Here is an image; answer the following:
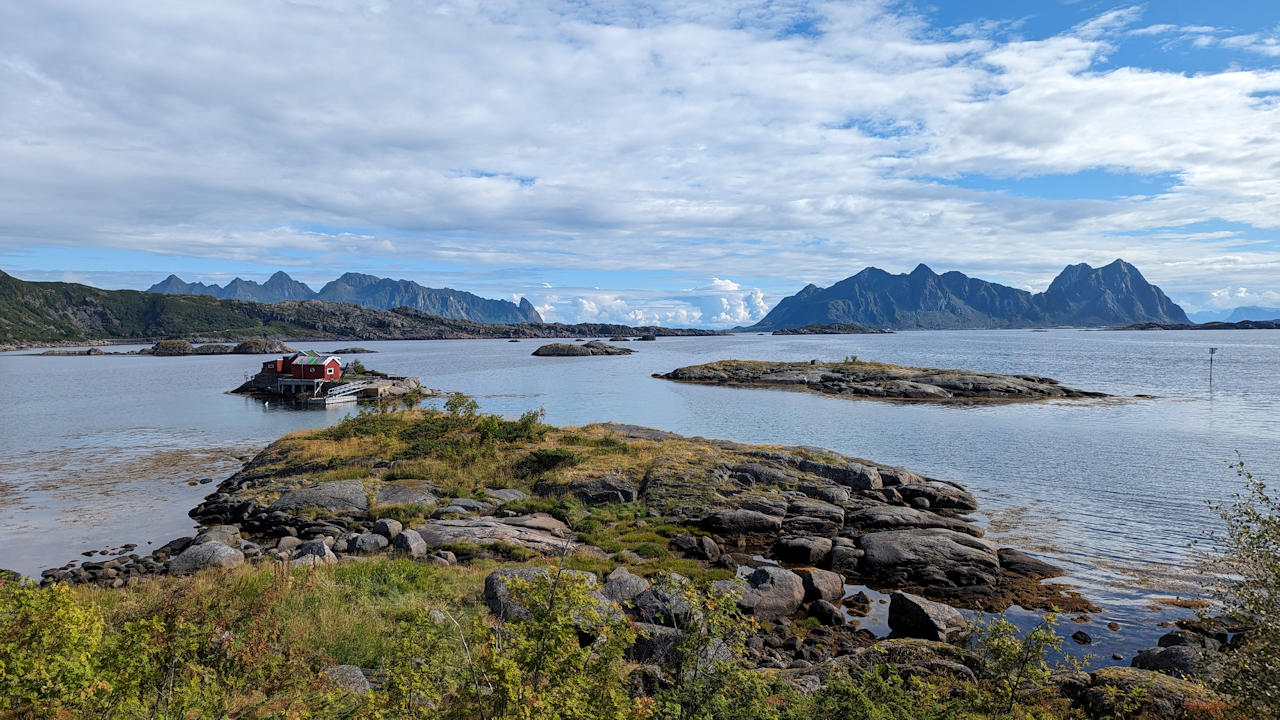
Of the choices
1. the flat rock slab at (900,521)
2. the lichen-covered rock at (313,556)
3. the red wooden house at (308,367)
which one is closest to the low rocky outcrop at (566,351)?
the red wooden house at (308,367)

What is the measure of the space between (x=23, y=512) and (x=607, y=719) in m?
39.9

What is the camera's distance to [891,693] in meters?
10.8

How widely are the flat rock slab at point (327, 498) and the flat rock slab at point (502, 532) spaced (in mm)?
6119

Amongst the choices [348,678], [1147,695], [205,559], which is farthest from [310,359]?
[1147,695]

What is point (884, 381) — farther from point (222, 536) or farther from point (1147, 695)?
point (222, 536)

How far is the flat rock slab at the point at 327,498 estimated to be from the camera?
2989cm

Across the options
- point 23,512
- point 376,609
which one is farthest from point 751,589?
point 23,512

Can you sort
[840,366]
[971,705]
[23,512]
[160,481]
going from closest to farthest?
[971,705]
[23,512]
[160,481]
[840,366]

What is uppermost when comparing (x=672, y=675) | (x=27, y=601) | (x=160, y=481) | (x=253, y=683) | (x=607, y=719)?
(x=27, y=601)

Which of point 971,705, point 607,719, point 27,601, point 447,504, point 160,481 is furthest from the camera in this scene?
point 160,481

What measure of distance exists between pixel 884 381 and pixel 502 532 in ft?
259

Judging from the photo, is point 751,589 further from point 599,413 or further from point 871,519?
point 599,413

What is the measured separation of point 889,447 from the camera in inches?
1960

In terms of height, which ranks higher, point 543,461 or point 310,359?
point 310,359
